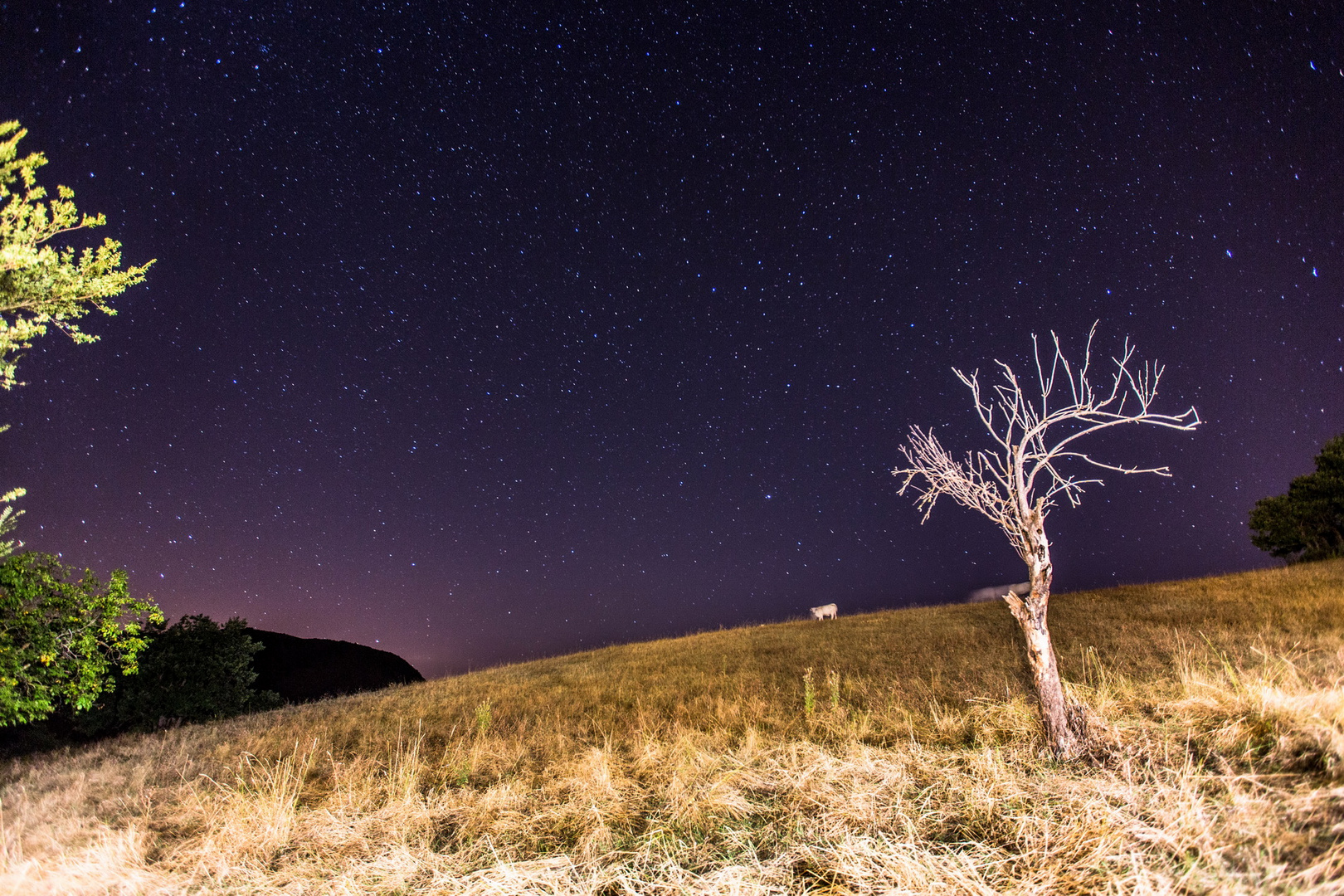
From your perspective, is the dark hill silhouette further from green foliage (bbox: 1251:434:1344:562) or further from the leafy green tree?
green foliage (bbox: 1251:434:1344:562)

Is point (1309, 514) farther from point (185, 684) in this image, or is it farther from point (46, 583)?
Answer: point (185, 684)

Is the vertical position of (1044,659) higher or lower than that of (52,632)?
lower

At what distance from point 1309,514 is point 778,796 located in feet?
113

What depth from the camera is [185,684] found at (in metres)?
15.5

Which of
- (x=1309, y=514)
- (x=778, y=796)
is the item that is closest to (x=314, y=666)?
(x=778, y=796)

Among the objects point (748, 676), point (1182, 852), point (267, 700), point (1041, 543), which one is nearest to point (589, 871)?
point (1182, 852)

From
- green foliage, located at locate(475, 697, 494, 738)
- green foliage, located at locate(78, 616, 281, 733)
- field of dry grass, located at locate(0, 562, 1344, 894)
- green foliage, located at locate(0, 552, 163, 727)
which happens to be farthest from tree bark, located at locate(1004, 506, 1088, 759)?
green foliage, located at locate(78, 616, 281, 733)

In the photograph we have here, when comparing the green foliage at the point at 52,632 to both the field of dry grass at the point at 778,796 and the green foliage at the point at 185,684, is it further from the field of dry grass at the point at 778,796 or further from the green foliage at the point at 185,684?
the green foliage at the point at 185,684

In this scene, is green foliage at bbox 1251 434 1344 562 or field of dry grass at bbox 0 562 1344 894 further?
green foliage at bbox 1251 434 1344 562

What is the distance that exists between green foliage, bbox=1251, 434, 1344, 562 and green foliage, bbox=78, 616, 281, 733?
131 ft

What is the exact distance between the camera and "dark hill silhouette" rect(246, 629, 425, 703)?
105ft

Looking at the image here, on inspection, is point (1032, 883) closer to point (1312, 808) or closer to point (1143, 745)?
point (1312, 808)

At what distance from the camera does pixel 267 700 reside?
16703mm

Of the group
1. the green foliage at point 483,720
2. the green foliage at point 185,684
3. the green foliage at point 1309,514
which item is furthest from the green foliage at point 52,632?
the green foliage at point 1309,514
